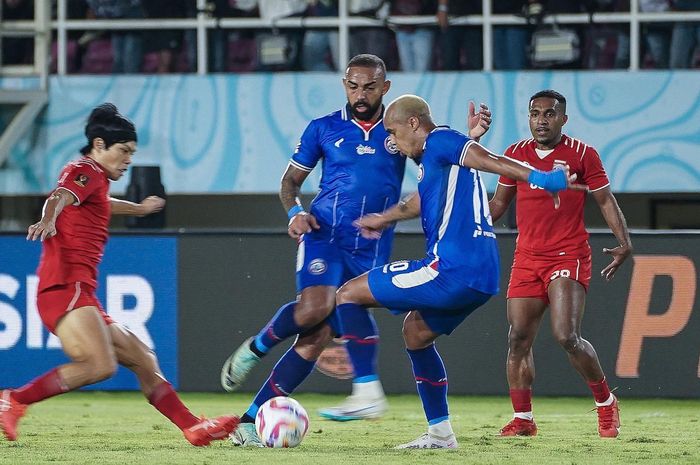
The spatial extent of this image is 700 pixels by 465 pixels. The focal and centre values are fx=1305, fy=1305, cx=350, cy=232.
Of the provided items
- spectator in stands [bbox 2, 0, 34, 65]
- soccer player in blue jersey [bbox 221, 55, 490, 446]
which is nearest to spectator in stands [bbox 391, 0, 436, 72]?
spectator in stands [bbox 2, 0, 34, 65]

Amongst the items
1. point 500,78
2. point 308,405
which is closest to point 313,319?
point 308,405

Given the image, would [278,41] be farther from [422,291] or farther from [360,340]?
[422,291]

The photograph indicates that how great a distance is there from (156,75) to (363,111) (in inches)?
315

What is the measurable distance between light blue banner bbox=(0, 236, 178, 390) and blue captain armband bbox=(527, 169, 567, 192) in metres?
4.84

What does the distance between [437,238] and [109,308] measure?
176 inches

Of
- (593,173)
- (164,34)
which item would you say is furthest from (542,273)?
(164,34)

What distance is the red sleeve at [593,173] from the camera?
307 inches

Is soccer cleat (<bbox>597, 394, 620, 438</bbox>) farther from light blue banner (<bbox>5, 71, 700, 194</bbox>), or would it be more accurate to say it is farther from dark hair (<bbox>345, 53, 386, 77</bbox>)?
light blue banner (<bbox>5, 71, 700, 194</bbox>)

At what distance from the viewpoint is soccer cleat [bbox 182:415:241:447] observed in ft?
22.3

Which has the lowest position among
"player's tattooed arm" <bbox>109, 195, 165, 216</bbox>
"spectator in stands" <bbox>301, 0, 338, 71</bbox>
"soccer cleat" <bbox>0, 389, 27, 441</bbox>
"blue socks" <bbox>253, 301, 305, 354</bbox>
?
"soccer cleat" <bbox>0, 389, 27, 441</bbox>

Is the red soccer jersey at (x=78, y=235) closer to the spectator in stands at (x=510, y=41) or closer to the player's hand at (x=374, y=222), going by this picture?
the player's hand at (x=374, y=222)

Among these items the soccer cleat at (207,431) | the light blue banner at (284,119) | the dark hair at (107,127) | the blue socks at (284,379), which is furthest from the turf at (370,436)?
the light blue banner at (284,119)

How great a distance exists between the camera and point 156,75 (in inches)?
593

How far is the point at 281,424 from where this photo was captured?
22.3ft
